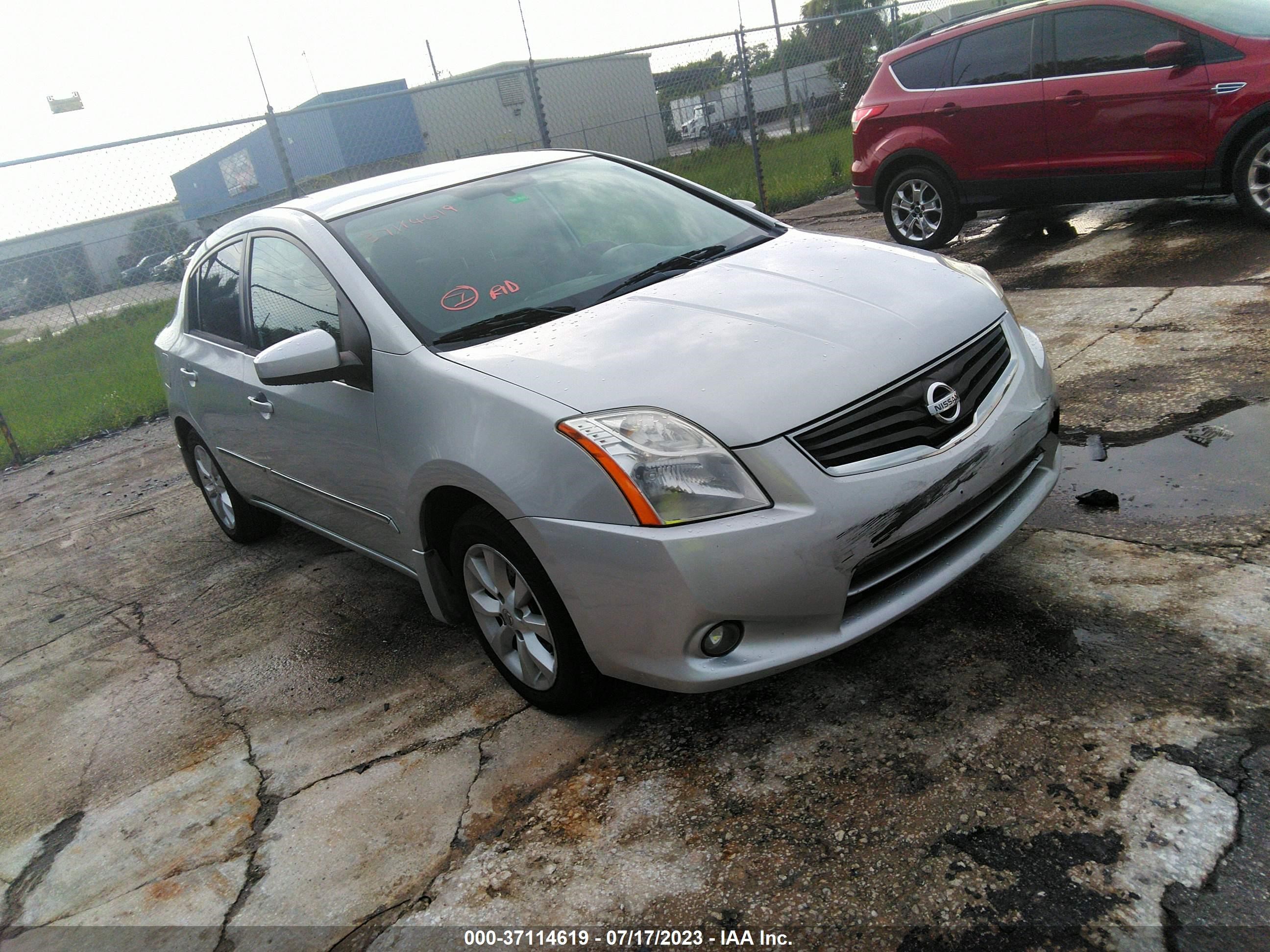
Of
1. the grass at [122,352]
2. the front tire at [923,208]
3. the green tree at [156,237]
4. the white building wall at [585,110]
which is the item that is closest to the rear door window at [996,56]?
the front tire at [923,208]

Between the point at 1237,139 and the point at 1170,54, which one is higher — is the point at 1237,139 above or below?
below

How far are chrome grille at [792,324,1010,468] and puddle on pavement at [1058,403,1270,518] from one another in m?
1.13

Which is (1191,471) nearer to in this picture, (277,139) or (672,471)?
(672,471)

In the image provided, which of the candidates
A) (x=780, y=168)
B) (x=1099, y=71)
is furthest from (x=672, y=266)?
(x=780, y=168)

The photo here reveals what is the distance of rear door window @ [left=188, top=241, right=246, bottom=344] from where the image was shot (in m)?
4.35

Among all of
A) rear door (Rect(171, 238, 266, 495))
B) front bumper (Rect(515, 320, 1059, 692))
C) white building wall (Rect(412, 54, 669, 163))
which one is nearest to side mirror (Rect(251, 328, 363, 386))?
front bumper (Rect(515, 320, 1059, 692))

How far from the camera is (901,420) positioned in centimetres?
260

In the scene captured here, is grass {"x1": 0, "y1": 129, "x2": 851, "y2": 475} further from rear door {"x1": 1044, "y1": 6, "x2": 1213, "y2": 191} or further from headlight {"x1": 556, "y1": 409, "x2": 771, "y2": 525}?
headlight {"x1": 556, "y1": 409, "x2": 771, "y2": 525}

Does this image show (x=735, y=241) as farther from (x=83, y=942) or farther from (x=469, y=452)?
(x=83, y=942)

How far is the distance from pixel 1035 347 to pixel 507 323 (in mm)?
1699

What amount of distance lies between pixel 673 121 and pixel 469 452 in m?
10.8

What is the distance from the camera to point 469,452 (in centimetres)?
280

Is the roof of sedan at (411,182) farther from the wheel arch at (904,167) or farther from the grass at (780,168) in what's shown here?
the grass at (780,168)

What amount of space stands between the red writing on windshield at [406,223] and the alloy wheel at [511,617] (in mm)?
1248
